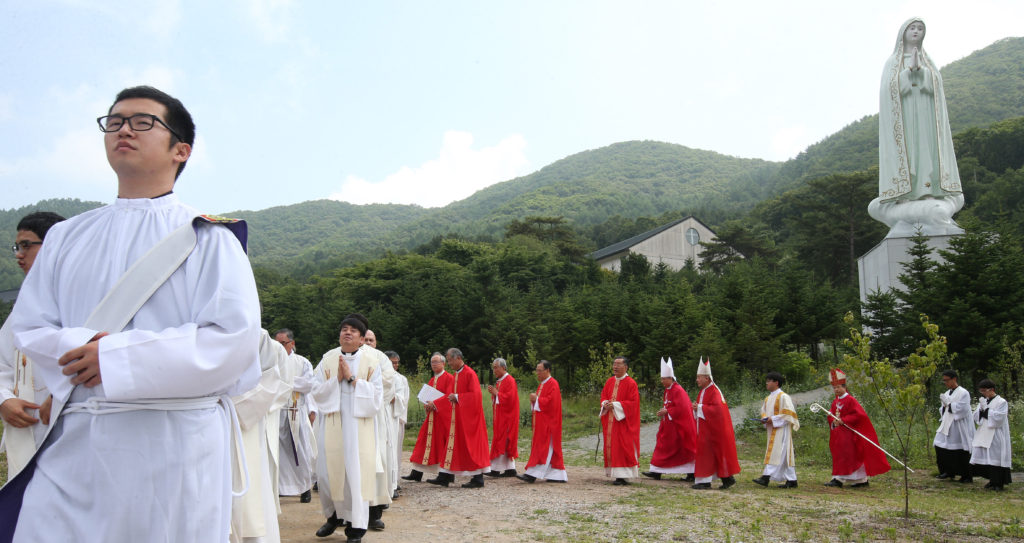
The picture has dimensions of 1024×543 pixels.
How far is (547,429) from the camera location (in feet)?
40.0

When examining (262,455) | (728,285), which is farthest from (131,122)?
(728,285)

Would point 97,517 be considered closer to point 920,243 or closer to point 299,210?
point 920,243

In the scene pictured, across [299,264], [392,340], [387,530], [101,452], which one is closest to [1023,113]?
[392,340]

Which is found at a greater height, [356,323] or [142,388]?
[356,323]

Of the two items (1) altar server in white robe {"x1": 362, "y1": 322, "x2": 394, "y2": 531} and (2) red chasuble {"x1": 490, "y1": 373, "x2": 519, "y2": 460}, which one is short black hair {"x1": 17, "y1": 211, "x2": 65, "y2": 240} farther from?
(2) red chasuble {"x1": 490, "y1": 373, "x2": 519, "y2": 460}

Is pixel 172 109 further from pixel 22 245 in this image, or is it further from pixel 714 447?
pixel 714 447

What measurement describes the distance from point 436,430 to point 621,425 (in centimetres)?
301

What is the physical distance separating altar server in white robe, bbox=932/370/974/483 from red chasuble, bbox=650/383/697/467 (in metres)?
4.16

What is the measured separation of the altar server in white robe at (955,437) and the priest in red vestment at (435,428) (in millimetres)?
8322

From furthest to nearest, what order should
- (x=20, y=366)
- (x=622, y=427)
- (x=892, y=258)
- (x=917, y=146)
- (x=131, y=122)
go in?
(x=892, y=258)
(x=917, y=146)
(x=622, y=427)
(x=20, y=366)
(x=131, y=122)

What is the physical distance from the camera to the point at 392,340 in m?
34.9

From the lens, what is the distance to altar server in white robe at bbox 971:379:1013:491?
1142 cm

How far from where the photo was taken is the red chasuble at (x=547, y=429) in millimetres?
12086

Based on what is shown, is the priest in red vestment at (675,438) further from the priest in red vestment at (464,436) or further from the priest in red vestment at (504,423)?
the priest in red vestment at (464,436)
